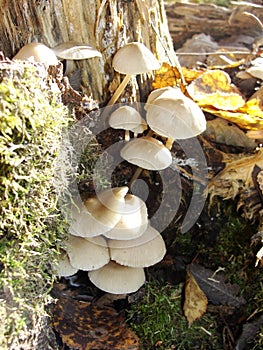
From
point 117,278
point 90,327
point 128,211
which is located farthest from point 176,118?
point 90,327

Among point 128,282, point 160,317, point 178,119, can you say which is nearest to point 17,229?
point 128,282

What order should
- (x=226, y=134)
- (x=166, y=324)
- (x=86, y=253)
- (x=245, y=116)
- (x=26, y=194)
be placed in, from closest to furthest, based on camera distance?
(x=26, y=194)
(x=86, y=253)
(x=166, y=324)
(x=245, y=116)
(x=226, y=134)

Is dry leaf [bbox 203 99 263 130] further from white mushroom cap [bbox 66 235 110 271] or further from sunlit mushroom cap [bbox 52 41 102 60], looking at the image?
white mushroom cap [bbox 66 235 110 271]

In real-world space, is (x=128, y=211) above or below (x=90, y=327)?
above

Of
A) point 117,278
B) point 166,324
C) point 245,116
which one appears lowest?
point 166,324

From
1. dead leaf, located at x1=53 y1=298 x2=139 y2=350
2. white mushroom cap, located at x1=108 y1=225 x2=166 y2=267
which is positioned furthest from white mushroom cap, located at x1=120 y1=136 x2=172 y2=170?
dead leaf, located at x1=53 y1=298 x2=139 y2=350

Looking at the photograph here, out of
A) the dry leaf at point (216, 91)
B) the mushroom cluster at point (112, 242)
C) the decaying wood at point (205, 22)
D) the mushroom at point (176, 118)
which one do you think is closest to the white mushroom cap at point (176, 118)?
the mushroom at point (176, 118)

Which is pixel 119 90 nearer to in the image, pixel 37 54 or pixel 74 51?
pixel 74 51
